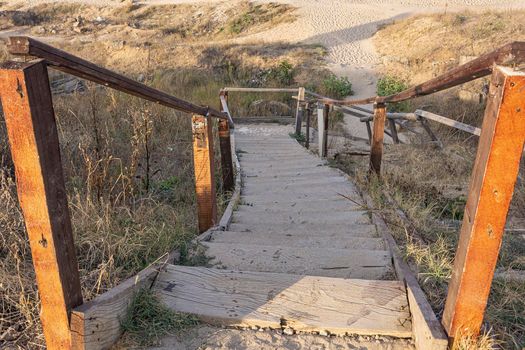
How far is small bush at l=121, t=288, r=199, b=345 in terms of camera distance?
181cm

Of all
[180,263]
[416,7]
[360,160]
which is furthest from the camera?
[416,7]

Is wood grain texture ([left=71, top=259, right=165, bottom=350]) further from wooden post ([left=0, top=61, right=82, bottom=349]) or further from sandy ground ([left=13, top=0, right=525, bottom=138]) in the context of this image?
sandy ground ([left=13, top=0, right=525, bottom=138])

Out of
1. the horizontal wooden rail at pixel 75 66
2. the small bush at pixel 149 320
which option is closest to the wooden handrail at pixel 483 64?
the horizontal wooden rail at pixel 75 66

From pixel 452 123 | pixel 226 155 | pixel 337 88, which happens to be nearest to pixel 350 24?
pixel 337 88

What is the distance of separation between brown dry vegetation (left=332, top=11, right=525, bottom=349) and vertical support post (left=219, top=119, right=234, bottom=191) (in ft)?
5.06

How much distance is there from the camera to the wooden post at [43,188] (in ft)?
4.39

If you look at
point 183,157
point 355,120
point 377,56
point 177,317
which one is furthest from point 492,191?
point 377,56

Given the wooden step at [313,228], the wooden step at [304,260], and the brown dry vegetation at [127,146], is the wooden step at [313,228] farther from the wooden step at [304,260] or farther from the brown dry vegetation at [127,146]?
the wooden step at [304,260]

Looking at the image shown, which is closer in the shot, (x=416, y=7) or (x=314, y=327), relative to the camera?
(x=314, y=327)

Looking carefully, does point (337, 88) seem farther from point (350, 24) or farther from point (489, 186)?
point (489, 186)

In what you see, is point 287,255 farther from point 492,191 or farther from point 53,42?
point 53,42

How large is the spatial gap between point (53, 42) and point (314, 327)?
72.2ft

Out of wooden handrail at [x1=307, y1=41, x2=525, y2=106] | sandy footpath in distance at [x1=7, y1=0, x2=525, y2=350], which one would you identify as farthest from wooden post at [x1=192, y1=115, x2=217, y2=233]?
sandy footpath in distance at [x1=7, y1=0, x2=525, y2=350]

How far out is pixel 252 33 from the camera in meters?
24.0
